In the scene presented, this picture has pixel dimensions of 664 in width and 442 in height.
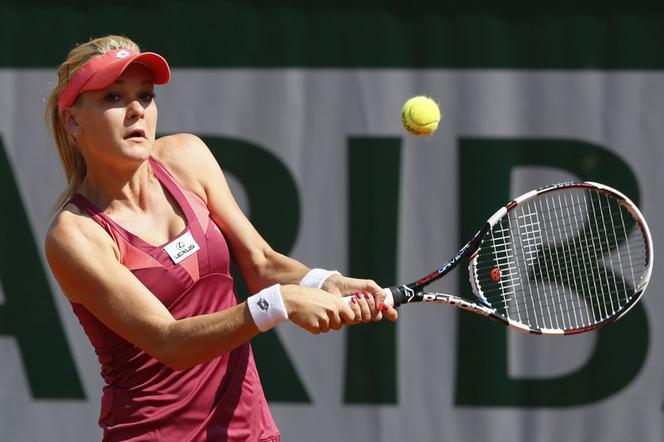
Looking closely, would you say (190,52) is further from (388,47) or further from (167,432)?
(167,432)

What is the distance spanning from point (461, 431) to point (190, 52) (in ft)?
6.36

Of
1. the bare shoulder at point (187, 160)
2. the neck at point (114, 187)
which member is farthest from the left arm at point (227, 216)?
the neck at point (114, 187)

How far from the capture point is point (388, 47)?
4.62m

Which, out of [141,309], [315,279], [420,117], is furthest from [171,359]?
[420,117]

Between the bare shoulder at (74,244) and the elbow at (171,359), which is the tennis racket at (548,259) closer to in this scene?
the elbow at (171,359)

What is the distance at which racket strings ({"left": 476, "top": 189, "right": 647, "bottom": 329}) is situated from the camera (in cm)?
371

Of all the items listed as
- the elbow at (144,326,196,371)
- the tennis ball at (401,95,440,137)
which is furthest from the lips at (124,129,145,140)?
the tennis ball at (401,95,440,137)

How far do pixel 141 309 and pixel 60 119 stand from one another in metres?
0.54

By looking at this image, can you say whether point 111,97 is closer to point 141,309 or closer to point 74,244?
point 74,244

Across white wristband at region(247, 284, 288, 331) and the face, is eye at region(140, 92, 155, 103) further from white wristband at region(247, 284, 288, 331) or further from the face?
white wristband at region(247, 284, 288, 331)

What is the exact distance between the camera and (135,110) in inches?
101

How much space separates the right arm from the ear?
0.21 m

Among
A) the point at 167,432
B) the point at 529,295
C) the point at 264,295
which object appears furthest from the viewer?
the point at 529,295

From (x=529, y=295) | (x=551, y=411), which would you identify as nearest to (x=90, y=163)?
(x=529, y=295)
